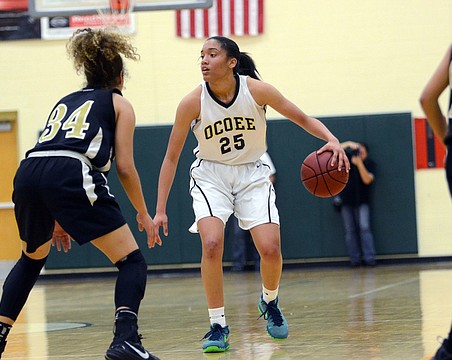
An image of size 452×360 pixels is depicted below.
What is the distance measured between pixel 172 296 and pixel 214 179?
4882 millimetres

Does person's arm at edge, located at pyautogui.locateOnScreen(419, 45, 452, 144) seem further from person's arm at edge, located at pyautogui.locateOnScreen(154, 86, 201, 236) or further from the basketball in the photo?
person's arm at edge, located at pyautogui.locateOnScreen(154, 86, 201, 236)

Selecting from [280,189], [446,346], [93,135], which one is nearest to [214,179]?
[93,135]

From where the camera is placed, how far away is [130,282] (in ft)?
16.9

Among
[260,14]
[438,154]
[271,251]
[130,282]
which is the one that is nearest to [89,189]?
[130,282]

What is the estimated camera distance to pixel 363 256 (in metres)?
14.3

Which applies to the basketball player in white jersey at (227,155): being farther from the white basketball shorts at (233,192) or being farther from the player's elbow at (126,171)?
the player's elbow at (126,171)

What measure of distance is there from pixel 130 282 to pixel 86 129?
0.86m

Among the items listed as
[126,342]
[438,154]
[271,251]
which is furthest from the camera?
[438,154]

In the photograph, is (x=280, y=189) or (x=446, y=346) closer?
(x=446, y=346)

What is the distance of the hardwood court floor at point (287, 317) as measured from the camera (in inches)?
234

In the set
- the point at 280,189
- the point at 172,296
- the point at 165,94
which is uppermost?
the point at 165,94

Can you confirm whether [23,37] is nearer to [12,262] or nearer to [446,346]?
[12,262]

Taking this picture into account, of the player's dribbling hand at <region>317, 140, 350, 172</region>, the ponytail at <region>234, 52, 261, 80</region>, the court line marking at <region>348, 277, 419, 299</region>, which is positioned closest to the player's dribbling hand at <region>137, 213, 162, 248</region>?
the player's dribbling hand at <region>317, 140, 350, 172</region>

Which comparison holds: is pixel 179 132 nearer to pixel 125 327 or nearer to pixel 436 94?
pixel 125 327
